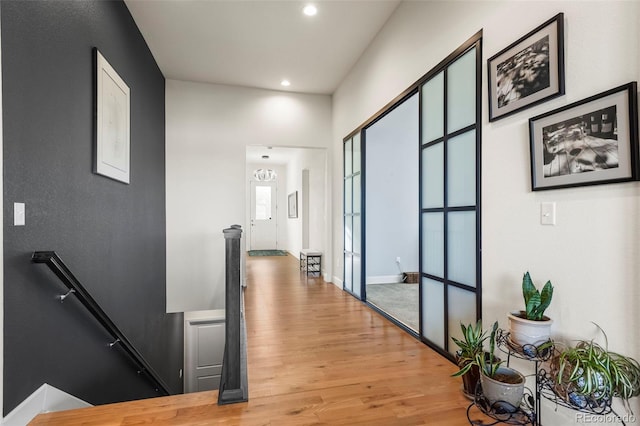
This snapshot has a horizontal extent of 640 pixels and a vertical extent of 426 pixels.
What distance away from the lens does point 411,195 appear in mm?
5637

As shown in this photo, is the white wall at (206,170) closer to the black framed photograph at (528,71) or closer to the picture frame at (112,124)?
the picture frame at (112,124)

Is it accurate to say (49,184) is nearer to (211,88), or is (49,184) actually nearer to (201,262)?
(201,262)

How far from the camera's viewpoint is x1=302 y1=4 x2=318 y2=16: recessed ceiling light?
319cm

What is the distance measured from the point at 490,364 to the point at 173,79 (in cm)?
547

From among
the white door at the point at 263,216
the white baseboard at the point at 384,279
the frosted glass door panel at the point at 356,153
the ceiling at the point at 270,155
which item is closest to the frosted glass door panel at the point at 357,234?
the frosted glass door panel at the point at 356,153

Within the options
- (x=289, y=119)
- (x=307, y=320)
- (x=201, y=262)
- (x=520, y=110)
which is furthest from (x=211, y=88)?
(x=520, y=110)

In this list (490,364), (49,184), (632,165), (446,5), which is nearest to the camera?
(632,165)

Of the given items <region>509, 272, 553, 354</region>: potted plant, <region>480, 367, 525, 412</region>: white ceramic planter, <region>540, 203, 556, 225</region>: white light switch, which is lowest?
<region>480, 367, 525, 412</region>: white ceramic planter

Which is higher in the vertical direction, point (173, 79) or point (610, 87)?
point (173, 79)

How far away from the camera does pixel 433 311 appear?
265cm

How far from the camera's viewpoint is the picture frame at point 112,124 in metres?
2.56

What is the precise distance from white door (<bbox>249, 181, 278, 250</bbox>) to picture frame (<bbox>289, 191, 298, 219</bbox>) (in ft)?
3.16

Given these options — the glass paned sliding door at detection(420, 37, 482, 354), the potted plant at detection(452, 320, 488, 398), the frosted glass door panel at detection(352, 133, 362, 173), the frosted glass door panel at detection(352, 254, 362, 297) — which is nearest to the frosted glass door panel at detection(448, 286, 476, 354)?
the glass paned sliding door at detection(420, 37, 482, 354)

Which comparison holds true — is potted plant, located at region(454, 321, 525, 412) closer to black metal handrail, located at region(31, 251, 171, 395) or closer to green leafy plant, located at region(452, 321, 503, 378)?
green leafy plant, located at region(452, 321, 503, 378)
